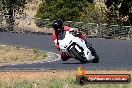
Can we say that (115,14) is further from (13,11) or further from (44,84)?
(44,84)

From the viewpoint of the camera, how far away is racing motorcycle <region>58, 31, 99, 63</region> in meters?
18.6

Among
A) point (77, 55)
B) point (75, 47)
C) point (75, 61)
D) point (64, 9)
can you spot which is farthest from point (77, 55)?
point (64, 9)

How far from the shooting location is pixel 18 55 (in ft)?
87.6

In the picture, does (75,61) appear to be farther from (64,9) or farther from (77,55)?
(64,9)

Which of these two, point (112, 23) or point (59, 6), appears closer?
→ point (112, 23)

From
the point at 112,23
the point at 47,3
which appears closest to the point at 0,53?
the point at 112,23

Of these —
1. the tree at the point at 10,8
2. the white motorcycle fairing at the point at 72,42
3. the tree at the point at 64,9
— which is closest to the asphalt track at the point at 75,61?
the white motorcycle fairing at the point at 72,42

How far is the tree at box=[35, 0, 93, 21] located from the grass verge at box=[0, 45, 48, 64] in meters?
18.5

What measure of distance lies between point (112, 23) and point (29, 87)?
34.5 metres

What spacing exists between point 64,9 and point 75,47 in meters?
30.0

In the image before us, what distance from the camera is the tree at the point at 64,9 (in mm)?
48812

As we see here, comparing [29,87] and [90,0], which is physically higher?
[29,87]

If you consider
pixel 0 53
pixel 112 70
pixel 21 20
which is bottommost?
pixel 21 20

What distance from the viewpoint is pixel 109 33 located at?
4278 cm
